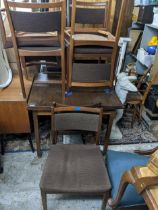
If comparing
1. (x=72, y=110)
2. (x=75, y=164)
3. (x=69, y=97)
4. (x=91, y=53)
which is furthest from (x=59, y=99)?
(x=75, y=164)

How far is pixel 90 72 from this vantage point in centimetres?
157

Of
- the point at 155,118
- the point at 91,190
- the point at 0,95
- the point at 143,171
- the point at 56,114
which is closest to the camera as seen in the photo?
the point at 143,171

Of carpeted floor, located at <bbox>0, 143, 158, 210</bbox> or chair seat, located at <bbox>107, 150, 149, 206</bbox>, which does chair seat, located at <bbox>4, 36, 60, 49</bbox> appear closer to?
chair seat, located at <bbox>107, 150, 149, 206</bbox>

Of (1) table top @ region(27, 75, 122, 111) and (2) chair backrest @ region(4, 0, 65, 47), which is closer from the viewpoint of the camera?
(2) chair backrest @ region(4, 0, 65, 47)

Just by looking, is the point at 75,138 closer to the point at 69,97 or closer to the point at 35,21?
the point at 69,97

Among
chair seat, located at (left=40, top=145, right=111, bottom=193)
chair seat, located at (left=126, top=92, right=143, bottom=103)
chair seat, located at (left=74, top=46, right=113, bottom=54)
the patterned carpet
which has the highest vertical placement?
chair seat, located at (left=74, top=46, right=113, bottom=54)

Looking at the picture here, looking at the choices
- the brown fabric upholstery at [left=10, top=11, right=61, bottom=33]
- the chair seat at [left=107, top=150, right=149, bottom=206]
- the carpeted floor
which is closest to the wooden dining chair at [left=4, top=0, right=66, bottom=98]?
the brown fabric upholstery at [left=10, top=11, right=61, bottom=33]

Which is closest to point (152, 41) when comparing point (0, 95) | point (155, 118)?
point (155, 118)

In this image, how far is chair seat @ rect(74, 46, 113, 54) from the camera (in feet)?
4.85

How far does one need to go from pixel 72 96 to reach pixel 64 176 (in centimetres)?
75

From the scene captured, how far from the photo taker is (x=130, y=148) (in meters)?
1.94

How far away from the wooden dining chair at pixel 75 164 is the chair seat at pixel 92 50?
1.67 feet

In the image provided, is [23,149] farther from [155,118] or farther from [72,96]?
[155,118]

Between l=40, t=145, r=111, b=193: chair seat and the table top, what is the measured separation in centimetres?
38
